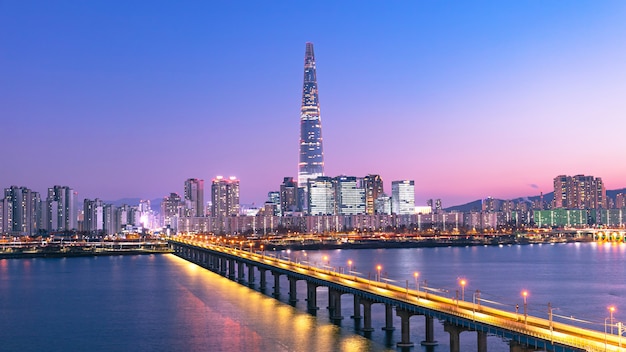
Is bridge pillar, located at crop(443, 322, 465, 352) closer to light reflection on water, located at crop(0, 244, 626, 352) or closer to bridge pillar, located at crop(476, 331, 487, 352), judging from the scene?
bridge pillar, located at crop(476, 331, 487, 352)

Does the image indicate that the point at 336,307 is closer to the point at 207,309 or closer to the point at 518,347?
the point at 207,309

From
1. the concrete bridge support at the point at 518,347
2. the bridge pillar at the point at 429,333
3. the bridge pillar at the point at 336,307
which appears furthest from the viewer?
the bridge pillar at the point at 336,307

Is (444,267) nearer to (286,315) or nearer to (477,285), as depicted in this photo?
(477,285)

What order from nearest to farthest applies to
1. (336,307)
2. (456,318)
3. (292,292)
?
(456,318) → (336,307) → (292,292)

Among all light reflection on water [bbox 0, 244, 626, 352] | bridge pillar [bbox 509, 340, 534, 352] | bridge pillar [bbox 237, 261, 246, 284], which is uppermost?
bridge pillar [bbox 509, 340, 534, 352]

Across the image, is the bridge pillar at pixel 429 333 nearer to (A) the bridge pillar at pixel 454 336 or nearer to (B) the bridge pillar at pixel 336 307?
(A) the bridge pillar at pixel 454 336

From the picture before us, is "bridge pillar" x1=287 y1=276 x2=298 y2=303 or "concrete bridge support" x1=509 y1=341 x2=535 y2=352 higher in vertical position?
"concrete bridge support" x1=509 y1=341 x2=535 y2=352

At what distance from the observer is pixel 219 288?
10625 cm

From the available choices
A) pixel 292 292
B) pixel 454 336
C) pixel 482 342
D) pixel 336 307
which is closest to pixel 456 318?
pixel 454 336

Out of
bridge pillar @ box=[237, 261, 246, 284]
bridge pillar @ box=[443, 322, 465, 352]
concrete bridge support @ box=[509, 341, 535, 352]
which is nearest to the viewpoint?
concrete bridge support @ box=[509, 341, 535, 352]

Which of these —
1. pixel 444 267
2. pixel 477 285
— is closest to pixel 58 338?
pixel 477 285

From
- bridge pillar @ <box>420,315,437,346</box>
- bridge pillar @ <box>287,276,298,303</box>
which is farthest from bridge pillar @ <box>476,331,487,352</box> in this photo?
bridge pillar @ <box>287,276,298,303</box>

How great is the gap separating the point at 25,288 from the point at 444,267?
3026 inches

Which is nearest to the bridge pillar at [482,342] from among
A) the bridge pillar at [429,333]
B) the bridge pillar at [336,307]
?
the bridge pillar at [429,333]
